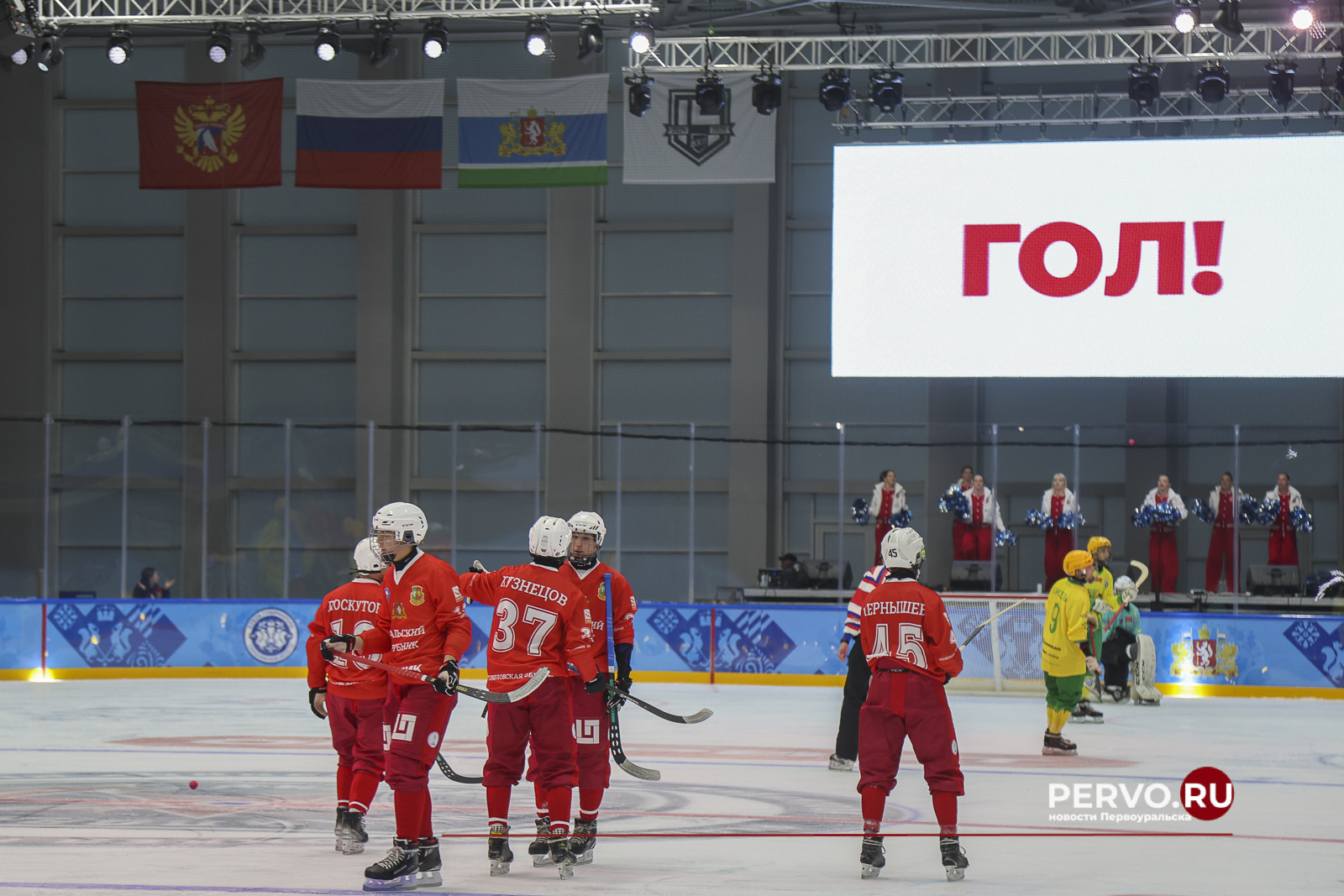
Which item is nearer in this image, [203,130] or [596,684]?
[596,684]

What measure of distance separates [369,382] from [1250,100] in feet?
47.0

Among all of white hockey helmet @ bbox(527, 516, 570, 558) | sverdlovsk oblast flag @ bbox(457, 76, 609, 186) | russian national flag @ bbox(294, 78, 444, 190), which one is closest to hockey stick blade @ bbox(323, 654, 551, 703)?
white hockey helmet @ bbox(527, 516, 570, 558)

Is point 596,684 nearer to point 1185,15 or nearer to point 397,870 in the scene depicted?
point 397,870

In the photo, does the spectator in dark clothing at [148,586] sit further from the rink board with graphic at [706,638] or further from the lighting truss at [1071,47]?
the lighting truss at [1071,47]

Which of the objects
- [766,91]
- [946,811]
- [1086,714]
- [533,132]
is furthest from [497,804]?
[533,132]

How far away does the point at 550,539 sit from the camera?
667 cm

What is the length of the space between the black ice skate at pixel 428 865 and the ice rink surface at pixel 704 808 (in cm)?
8

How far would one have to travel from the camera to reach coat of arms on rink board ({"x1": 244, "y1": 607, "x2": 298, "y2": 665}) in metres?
17.6

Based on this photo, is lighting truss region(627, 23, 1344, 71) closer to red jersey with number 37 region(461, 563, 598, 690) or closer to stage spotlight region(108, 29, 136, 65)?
stage spotlight region(108, 29, 136, 65)

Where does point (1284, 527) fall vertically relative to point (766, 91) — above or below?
below

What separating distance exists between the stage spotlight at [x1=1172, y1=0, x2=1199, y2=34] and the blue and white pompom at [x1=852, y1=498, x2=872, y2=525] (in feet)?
24.1

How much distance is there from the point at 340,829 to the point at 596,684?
1.37m

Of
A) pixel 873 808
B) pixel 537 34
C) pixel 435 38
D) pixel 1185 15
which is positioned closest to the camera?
pixel 873 808

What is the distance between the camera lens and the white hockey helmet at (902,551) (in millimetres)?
6820
